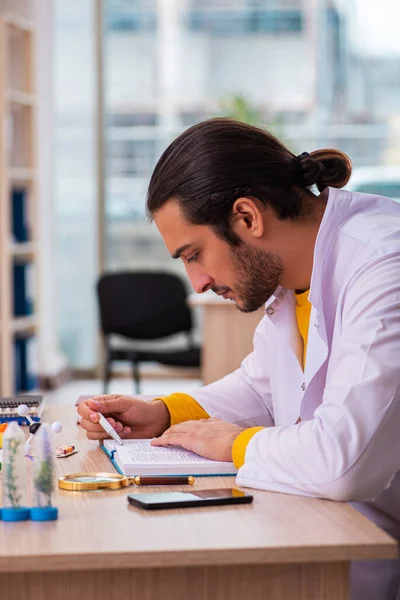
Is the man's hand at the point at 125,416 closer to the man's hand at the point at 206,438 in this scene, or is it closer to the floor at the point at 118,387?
the man's hand at the point at 206,438

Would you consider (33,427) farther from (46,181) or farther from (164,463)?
(46,181)

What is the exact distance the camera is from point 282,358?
1.85 metres

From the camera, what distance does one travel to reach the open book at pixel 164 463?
1483mm

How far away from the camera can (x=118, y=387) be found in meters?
6.68

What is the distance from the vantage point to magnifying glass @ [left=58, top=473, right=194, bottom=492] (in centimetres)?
140

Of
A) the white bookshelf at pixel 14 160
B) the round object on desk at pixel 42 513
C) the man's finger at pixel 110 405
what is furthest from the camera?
the white bookshelf at pixel 14 160

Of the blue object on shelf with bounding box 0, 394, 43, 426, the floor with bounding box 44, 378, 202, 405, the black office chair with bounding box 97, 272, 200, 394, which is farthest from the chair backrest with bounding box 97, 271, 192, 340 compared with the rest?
the blue object on shelf with bounding box 0, 394, 43, 426

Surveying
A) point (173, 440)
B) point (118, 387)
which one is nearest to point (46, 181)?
point (118, 387)

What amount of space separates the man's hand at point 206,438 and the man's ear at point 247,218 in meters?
0.34

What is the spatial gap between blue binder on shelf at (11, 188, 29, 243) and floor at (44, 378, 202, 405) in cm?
110

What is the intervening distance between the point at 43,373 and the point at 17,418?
15.4 ft

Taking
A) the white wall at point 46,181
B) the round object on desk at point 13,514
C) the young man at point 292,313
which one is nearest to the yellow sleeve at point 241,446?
the young man at point 292,313

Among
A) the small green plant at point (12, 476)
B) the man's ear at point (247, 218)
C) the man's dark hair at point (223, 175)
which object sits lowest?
the small green plant at point (12, 476)

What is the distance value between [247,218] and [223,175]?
0.09 meters
